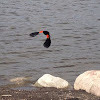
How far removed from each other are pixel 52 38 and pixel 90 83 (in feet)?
25.9

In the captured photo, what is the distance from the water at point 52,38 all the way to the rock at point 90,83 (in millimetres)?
2012

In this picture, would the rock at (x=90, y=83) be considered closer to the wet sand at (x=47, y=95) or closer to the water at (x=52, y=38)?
the wet sand at (x=47, y=95)

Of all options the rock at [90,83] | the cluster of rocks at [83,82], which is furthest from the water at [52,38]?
the rock at [90,83]

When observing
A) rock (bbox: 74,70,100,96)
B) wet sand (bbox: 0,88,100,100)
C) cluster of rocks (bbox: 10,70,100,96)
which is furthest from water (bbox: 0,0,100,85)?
wet sand (bbox: 0,88,100,100)

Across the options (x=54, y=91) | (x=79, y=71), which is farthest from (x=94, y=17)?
(x=54, y=91)

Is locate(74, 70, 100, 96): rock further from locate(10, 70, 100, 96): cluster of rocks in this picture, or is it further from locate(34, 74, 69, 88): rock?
locate(34, 74, 69, 88): rock

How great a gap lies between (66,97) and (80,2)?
18.1 m

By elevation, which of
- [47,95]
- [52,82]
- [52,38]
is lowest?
[52,82]

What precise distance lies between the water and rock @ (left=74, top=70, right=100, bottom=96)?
6.60ft

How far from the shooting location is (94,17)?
23.9m

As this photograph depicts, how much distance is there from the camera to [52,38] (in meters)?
19.4

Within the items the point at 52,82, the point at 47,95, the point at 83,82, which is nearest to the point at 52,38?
the point at 52,82

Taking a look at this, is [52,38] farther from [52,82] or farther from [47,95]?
[47,95]

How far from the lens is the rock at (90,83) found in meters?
11.4
